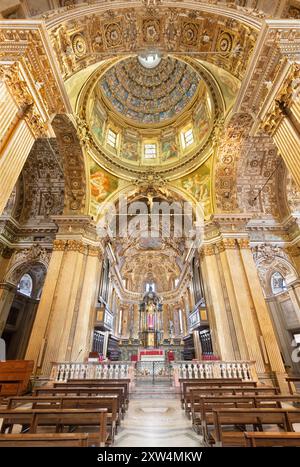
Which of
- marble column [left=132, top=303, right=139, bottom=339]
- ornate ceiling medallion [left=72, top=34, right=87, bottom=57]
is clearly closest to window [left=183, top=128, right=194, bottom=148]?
ornate ceiling medallion [left=72, top=34, right=87, bottom=57]

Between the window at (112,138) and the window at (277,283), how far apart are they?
14.1 meters

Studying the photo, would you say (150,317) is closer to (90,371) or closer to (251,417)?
(90,371)

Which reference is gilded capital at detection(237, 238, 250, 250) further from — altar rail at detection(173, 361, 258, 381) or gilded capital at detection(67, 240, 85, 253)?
gilded capital at detection(67, 240, 85, 253)

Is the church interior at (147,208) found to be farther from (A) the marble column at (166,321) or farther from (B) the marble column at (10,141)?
(A) the marble column at (166,321)

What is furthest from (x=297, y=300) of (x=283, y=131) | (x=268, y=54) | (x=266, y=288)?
(x=268, y=54)

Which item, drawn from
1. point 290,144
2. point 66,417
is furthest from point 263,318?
point 66,417

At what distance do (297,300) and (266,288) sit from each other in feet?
6.35

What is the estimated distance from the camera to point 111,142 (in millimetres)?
15617

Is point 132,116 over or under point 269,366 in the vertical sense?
over

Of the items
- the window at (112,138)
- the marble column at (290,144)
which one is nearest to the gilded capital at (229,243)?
the marble column at (290,144)

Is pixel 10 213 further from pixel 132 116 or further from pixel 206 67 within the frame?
pixel 206 67

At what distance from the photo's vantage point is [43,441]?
2047 millimetres

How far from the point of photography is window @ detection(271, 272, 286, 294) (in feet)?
42.9

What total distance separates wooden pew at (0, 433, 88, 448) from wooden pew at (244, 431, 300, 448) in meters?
1.68
